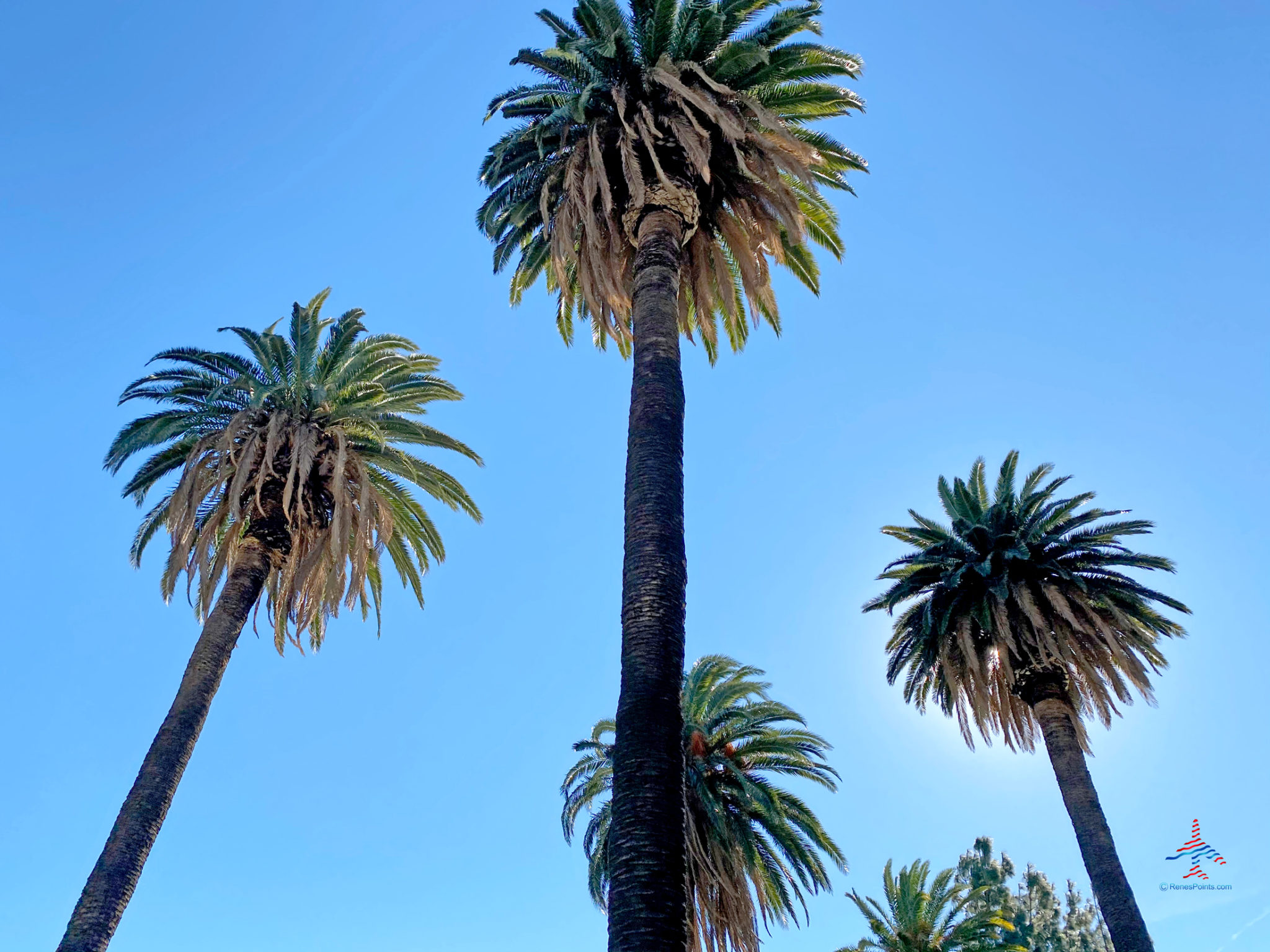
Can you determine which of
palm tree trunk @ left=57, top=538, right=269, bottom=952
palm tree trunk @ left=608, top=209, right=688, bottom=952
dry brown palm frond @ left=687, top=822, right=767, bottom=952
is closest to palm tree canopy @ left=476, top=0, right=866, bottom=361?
palm tree trunk @ left=608, top=209, right=688, bottom=952

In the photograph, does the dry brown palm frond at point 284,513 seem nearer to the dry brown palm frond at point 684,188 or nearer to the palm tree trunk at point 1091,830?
the dry brown palm frond at point 684,188

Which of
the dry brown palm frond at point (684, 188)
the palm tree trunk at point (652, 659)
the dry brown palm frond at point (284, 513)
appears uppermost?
the dry brown palm frond at point (684, 188)

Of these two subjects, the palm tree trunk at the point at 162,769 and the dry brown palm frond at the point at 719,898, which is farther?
the dry brown palm frond at the point at 719,898

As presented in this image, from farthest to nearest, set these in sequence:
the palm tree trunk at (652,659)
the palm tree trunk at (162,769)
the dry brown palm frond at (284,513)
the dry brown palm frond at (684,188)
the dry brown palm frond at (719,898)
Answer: the dry brown palm frond at (719,898) → the dry brown palm frond at (284,513) → the dry brown palm frond at (684,188) → the palm tree trunk at (162,769) → the palm tree trunk at (652,659)

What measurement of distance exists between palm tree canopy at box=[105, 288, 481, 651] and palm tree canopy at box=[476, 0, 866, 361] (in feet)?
16.4

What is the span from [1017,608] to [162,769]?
18.5m

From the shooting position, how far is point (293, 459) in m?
18.7

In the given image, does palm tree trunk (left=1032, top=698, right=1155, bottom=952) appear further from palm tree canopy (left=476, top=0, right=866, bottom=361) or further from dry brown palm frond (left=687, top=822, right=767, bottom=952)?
Answer: palm tree canopy (left=476, top=0, right=866, bottom=361)

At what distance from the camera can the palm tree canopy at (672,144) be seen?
15.6 metres

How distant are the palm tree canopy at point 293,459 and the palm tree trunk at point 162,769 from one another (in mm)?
948

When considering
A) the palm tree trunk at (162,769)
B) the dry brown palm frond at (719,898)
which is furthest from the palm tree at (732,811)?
the palm tree trunk at (162,769)

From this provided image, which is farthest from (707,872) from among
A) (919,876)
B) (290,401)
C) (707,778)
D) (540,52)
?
(540,52)

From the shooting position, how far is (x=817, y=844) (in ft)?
77.9

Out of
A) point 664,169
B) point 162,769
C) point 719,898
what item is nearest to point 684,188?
point 664,169
